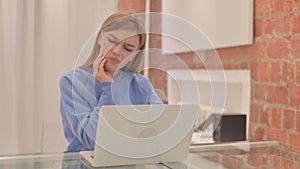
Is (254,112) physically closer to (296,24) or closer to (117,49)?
(296,24)

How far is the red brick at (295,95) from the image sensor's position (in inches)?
61.2

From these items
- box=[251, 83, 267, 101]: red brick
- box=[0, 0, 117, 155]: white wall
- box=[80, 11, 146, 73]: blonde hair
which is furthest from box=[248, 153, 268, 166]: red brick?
box=[0, 0, 117, 155]: white wall

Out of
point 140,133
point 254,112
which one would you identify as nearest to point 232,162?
point 140,133

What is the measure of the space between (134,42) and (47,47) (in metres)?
1.28

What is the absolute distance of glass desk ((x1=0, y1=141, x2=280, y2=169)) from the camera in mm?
1017

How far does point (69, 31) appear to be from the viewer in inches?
91.4

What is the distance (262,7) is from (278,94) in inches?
15.7

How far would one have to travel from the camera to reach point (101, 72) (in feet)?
4.09

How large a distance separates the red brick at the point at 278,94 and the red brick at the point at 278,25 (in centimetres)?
23

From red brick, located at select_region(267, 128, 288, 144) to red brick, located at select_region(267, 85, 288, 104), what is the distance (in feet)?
0.40

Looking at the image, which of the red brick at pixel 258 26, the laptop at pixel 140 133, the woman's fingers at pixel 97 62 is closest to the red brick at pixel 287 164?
the laptop at pixel 140 133

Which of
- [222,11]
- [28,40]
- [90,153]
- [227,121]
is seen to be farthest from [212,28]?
[90,153]

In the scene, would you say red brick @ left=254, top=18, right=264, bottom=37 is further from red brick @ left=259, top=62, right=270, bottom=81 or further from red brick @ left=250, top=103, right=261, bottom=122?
red brick @ left=250, top=103, right=261, bottom=122

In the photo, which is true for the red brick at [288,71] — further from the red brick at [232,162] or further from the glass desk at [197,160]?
the red brick at [232,162]
